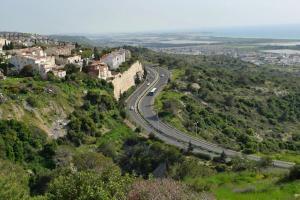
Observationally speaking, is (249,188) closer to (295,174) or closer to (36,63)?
(295,174)

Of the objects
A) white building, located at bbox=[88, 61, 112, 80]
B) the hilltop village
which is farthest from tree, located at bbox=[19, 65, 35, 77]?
white building, located at bbox=[88, 61, 112, 80]

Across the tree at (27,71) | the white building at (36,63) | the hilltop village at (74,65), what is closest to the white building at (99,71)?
the hilltop village at (74,65)

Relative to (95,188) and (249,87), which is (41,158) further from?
(249,87)

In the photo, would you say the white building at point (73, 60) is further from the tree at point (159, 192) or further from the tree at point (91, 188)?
the tree at point (159, 192)

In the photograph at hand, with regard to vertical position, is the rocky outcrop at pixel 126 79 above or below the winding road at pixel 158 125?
above

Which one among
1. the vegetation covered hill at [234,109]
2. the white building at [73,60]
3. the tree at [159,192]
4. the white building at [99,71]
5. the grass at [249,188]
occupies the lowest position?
the vegetation covered hill at [234,109]

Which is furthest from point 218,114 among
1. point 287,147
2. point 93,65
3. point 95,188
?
point 95,188

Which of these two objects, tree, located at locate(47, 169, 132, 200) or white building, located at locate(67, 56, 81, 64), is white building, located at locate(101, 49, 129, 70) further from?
tree, located at locate(47, 169, 132, 200)

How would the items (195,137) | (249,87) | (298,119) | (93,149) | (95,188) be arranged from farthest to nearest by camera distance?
1. (249,87)
2. (298,119)
3. (195,137)
4. (93,149)
5. (95,188)
